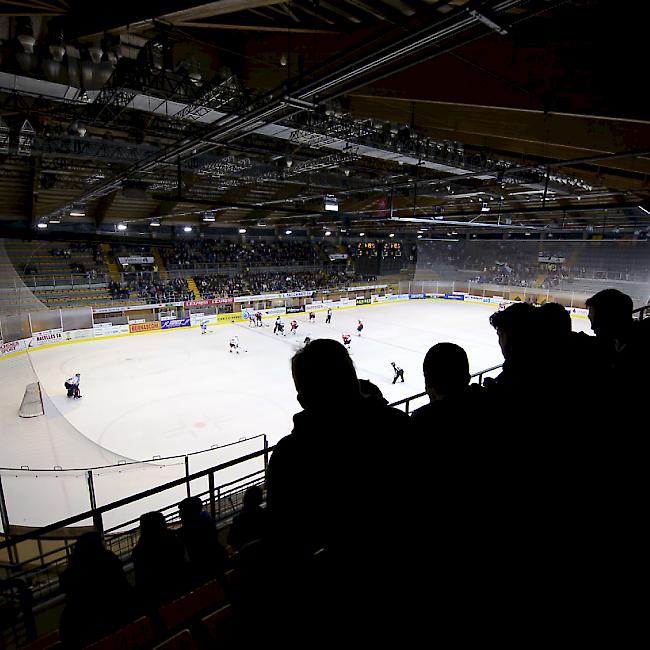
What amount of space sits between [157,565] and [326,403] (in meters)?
2.31

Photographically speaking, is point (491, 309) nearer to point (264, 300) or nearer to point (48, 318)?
point (264, 300)

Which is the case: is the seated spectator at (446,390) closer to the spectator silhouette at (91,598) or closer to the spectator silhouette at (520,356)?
the spectator silhouette at (520,356)

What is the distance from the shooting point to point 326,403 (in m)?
1.39

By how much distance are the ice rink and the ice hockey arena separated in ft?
0.34

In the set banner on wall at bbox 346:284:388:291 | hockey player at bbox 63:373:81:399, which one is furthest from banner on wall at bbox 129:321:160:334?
banner on wall at bbox 346:284:388:291

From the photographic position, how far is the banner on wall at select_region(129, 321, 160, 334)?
77.9 ft

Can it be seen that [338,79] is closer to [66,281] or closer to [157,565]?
[157,565]

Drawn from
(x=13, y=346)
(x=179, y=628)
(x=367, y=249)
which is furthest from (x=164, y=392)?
(x=367, y=249)

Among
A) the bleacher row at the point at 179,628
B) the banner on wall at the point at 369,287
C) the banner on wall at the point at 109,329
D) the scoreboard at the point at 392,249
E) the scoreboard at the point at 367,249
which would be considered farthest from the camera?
the scoreboard at the point at 392,249

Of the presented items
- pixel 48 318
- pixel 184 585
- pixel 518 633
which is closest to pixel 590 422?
pixel 518 633

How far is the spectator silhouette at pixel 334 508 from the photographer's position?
118 centimetres

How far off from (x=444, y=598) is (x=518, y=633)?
25 cm

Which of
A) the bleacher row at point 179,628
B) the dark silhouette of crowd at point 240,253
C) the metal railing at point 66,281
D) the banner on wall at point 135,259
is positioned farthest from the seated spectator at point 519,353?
the dark silhouette of crowd at point 240,253

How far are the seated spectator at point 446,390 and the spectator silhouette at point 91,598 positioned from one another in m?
1.99
